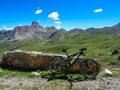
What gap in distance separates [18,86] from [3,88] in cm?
103

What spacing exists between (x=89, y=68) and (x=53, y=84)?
3.91 m

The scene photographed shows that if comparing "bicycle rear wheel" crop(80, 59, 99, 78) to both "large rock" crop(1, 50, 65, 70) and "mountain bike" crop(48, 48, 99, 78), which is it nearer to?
"mountain bike" crop(48, 48, 99, 78)

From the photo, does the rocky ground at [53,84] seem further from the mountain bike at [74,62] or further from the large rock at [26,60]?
the large rock at [26,60]

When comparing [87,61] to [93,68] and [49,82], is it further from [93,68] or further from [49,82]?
[49,82]

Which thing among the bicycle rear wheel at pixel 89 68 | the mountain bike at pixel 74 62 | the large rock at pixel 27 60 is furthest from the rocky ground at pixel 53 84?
the large rock at pixel 27 60

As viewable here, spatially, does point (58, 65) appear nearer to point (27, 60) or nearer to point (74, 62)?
point (74, 62)

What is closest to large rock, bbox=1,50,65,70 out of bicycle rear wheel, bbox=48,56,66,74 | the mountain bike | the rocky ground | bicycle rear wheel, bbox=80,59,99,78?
bicycle rear wheel, bbox=48,56,66,74

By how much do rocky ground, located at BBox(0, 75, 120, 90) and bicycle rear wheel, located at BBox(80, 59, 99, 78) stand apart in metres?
0.80

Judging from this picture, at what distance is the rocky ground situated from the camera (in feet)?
55.2

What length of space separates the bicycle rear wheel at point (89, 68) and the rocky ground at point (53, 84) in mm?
799

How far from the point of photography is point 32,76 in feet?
67.3

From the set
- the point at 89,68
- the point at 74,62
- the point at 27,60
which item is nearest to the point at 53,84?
the point at 74,62

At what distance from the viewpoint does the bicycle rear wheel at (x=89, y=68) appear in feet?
64.5

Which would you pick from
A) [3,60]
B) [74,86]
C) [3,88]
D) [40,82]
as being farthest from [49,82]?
[3,60]
